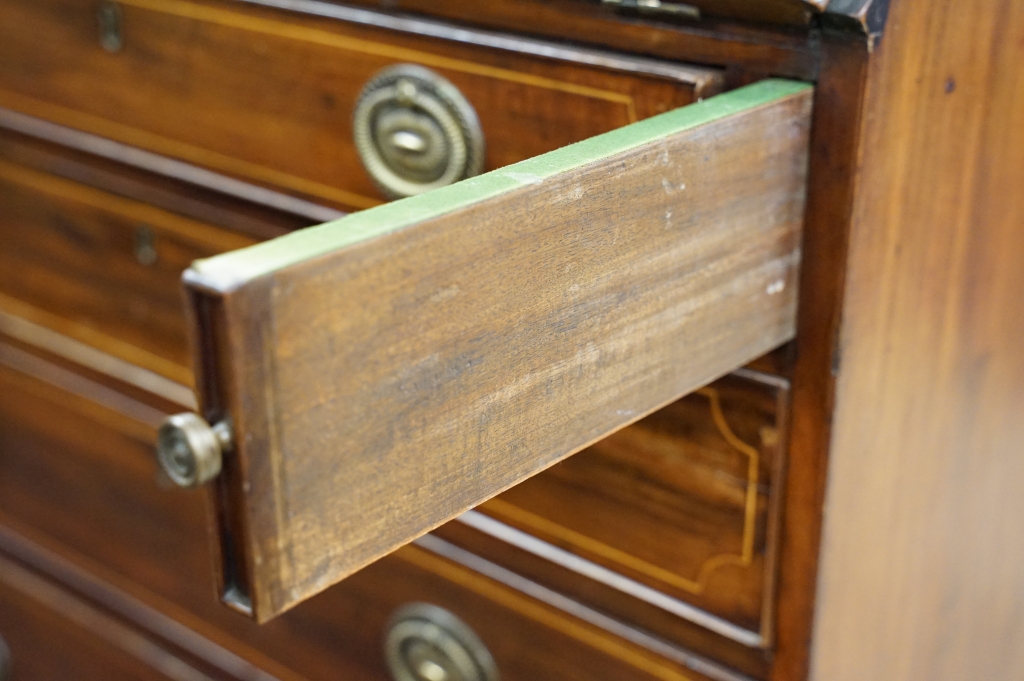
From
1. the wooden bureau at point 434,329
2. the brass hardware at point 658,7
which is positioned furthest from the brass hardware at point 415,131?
the brass hardware at point 658,7

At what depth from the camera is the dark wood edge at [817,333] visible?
57 centimetres

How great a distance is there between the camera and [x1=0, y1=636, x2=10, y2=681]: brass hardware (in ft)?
4.14

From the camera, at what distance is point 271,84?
0.78m

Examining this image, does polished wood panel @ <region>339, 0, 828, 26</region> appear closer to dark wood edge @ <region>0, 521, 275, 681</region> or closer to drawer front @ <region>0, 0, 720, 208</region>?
drawer front @ <region>0, 0, 720, 208</region>

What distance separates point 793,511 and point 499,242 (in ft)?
0.97

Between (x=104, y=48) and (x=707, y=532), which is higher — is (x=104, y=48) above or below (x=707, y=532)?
above

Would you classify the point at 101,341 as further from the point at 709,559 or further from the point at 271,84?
the point at 709,559

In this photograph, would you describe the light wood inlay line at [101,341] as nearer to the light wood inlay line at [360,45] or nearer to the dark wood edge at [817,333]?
the light wood inlay line at [360,45]

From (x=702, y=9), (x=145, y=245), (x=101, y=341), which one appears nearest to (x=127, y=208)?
(x=145, y=245)

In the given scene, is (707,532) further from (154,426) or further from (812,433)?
(154,426)

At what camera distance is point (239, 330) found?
1.27 ft

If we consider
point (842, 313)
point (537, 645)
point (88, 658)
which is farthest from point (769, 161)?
point (88, 658)

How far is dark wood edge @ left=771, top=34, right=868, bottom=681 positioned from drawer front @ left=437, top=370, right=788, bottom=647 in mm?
11

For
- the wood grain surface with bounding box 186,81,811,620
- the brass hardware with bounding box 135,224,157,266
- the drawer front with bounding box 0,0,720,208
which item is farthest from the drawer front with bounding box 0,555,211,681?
the wood grain surface with bounding box 186,81,811,620
